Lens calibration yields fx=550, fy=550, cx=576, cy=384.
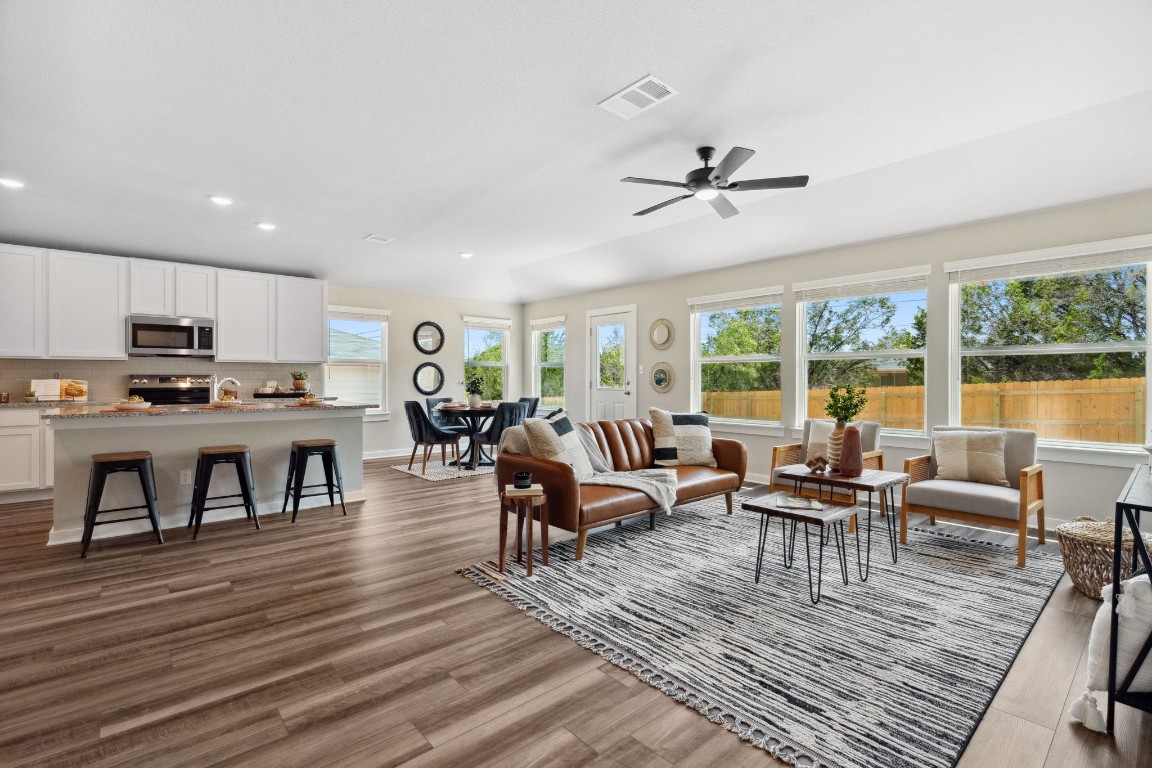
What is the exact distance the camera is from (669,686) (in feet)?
6.86

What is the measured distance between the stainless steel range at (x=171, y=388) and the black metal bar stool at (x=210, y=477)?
224cm

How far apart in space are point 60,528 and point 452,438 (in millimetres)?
3501

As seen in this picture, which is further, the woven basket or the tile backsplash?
the tile backsplash

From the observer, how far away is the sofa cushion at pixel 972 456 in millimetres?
3914

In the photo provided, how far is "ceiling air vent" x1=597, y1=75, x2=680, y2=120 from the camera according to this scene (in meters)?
2.88

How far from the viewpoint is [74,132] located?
3.44 metres

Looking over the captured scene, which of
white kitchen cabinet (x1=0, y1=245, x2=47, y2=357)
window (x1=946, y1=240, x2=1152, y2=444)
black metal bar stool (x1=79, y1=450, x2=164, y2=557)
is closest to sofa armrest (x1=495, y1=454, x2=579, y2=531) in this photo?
black metal bar stool (x1=79, y1=450, x2=164, y2=557)

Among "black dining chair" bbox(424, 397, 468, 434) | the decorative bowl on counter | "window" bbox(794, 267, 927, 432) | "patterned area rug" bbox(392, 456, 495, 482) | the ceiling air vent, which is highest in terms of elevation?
the ceiling air vent

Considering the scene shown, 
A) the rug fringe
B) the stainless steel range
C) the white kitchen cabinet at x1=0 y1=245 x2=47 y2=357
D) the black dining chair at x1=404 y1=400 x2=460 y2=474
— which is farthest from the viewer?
the black dining chair at x1=404 y1=400 x2=460 y2=474

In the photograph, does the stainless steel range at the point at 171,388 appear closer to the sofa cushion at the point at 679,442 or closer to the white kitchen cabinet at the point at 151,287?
the white kitchen cabinet at the point at 151,287

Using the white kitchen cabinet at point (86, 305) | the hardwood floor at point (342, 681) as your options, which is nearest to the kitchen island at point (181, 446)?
the hardwood floor at point (342, 681)

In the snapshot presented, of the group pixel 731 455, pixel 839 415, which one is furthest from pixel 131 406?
pixel 839 415

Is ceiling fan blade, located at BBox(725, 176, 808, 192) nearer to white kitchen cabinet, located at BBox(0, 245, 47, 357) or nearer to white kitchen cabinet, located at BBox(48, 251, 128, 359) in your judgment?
white kitchen cabinet, located at BBox(48, 251, 128, 359)

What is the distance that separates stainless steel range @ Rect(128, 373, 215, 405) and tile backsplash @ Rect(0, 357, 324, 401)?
0.10 meters
